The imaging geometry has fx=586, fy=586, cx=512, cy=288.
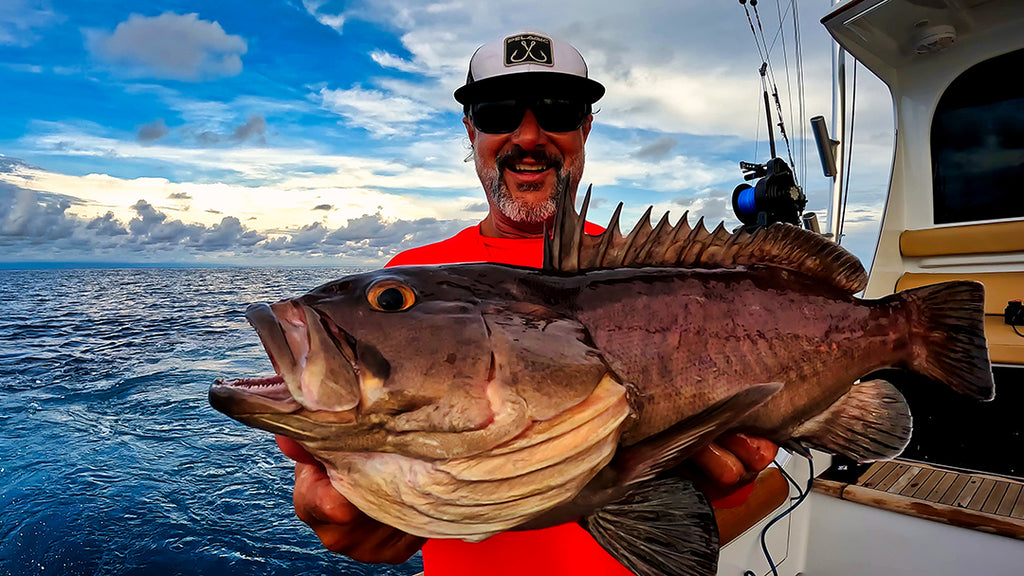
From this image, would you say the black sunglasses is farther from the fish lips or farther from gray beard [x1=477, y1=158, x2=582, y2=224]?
the fish lips

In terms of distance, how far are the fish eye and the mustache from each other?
148 cm

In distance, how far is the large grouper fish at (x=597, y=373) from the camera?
3.65 feet

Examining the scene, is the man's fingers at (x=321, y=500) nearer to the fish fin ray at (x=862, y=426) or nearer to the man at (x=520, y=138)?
the man at (x=520, y=138)

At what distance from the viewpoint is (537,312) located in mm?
1307

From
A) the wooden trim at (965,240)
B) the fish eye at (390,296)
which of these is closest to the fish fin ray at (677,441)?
the fish eye at (390,296)

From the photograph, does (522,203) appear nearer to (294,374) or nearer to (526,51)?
(526,51)

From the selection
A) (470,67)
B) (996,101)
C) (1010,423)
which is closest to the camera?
(470,67)

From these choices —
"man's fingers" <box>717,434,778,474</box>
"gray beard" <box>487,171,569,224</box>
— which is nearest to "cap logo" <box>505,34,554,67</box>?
"gray beard" <box>487,171,569,224</box>

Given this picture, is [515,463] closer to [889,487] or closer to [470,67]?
[470,67]

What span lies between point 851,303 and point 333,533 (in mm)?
1539

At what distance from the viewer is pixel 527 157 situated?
2.61 metres

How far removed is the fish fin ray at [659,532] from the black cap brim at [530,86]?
1769 millimetres

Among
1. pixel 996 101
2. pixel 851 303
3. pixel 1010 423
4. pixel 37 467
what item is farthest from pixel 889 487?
pixel 37 467

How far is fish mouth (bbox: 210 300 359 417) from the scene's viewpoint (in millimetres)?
1053
